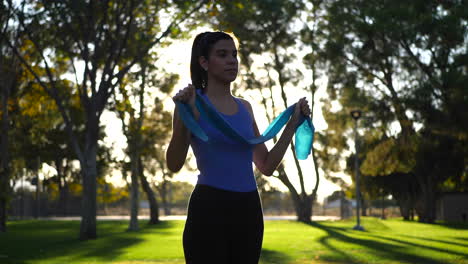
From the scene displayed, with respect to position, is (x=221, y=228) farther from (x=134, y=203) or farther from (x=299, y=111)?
(x=134, y=203)

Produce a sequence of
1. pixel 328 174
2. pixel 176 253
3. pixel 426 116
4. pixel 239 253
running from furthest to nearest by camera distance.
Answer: pixel 328 174 → pixel 426 116 → pixel 176 253 → pixel 239 253

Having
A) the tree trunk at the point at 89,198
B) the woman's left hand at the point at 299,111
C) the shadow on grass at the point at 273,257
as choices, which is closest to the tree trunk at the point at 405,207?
the tree trunk at the point at 89,198

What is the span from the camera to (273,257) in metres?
14.4

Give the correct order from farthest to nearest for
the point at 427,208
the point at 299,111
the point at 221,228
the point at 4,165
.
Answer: the point at 427,208, the point at 4,165, the point at 299,111, the point at 221,228

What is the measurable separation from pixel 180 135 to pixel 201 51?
18.5 inches

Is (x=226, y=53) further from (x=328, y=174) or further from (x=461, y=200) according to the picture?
(x=328, y=174)

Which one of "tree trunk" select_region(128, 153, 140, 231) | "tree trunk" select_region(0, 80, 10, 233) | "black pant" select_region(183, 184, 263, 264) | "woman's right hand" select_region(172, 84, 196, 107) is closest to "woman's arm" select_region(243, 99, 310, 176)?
"black pant" select_region(183, 184, 263, 264)

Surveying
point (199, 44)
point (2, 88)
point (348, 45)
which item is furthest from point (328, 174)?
point (199, 44)

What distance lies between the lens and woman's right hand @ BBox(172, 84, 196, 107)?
2970 millimetres

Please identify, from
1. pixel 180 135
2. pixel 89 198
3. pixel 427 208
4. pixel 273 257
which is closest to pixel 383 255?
pixel 273 257

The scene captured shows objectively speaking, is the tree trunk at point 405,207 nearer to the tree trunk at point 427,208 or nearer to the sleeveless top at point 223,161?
the tree trunk at point 427,208

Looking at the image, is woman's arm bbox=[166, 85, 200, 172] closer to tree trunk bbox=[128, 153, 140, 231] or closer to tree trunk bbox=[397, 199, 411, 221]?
tree trunk bbox=[128, 153, 140, 231]

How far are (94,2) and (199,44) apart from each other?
1900 centimetres

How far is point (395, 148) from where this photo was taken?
33406mm
